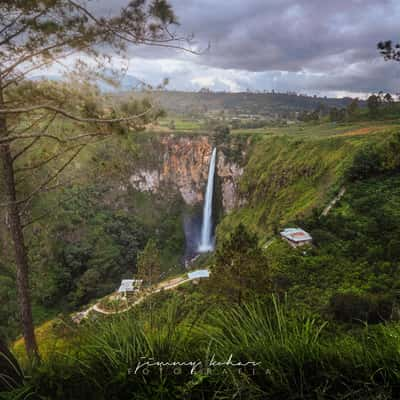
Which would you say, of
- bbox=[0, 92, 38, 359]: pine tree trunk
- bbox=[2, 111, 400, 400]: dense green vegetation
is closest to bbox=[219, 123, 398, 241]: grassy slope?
bbox=[2, 111, 400, 400]: dense green vegetation

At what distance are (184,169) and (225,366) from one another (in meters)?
40.6

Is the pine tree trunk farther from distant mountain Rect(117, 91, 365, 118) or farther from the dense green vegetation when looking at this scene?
distant mountain Rect(117, 91, 365, 118)

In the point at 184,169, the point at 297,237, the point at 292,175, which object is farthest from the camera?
the point at 184,169

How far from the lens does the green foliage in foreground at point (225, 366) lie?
4.25ft

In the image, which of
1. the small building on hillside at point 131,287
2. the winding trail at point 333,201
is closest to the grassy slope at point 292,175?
the winding trail at point 333,201

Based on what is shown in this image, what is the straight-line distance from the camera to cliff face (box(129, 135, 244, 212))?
117ft

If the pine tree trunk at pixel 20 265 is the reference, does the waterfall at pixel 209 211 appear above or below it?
below

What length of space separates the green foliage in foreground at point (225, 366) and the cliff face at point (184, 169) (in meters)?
33.1

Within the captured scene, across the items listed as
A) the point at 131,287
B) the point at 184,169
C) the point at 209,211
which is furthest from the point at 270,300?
the point at 184,169

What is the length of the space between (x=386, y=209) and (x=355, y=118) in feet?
80.7

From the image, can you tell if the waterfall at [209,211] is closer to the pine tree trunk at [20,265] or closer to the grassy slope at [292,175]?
the grassy slope at [292,175]

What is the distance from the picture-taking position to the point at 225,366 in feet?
4.51

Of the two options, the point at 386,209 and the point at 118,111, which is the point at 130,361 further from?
the point at 386,209

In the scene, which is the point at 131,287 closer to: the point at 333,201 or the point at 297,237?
the point at 297,237
